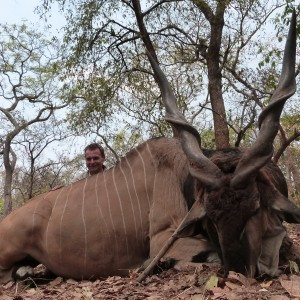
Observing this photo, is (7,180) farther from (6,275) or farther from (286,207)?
(286,207)

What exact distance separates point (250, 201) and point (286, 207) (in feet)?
0.70

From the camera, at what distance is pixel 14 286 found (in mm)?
3391

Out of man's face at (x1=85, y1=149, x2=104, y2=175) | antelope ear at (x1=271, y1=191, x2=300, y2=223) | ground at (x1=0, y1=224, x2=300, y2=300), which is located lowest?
ground at (x1=0, y1=224, x2=300, y2=300)

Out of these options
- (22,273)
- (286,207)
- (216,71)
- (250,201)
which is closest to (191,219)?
(250,201)

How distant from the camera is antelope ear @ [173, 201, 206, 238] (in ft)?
7.82

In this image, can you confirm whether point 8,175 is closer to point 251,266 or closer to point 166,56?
point 166,56

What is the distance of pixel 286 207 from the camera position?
231 centimetres

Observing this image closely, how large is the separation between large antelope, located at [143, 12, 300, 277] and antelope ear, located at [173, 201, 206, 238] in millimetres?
16

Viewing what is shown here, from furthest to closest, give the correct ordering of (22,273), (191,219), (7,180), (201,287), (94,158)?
(7,180) < (94,158) < (22,273) < (191,219) < (201,287)

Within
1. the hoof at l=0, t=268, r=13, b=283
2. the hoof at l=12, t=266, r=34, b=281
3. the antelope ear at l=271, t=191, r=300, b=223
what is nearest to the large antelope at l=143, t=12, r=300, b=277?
the antelope ear at l=271, t=191, r=300, b=223

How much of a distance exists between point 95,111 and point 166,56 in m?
2.27

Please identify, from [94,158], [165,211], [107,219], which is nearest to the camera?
[165,211]

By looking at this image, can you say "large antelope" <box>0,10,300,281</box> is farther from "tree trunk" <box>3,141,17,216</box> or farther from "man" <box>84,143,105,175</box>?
"tree trunk" <box>3,141,17,216</box>

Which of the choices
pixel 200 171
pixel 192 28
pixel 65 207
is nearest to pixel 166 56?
pixel 192 28
